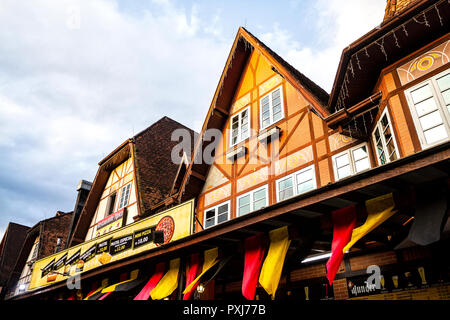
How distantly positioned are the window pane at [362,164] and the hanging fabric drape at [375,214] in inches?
123

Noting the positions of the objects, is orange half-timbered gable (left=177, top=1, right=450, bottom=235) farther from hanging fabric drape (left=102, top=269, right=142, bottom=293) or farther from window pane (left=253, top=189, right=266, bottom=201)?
hanging fabric drape (left=102, top=269, right=142, bottom=293)

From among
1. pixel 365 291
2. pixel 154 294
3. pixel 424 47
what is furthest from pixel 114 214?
pixel 424 47

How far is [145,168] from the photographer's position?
1864cm

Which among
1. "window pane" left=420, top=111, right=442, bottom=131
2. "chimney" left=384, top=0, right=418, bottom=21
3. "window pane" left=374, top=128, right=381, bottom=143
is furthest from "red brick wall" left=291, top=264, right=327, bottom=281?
"chimney" left=384, top=0, right=418, bottom=21

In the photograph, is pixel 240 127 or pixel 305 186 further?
pixel 240 127

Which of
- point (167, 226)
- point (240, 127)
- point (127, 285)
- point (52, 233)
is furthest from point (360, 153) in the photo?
point (52, 233)

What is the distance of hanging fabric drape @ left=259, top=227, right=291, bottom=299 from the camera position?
6.32 meters

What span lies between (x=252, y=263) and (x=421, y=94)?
4938 millimetres

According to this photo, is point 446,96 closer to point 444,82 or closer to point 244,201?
point 444,82

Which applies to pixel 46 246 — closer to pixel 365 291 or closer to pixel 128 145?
pixel 128 145

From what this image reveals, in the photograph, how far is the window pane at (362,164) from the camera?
875 cm

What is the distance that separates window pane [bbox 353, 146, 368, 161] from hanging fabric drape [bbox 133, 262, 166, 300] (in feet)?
20.2

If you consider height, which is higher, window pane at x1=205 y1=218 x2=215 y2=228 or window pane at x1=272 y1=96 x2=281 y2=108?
window pane at x1=272 y1=96 x2=281 y2=108

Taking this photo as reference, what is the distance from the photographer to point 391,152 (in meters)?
7.79
